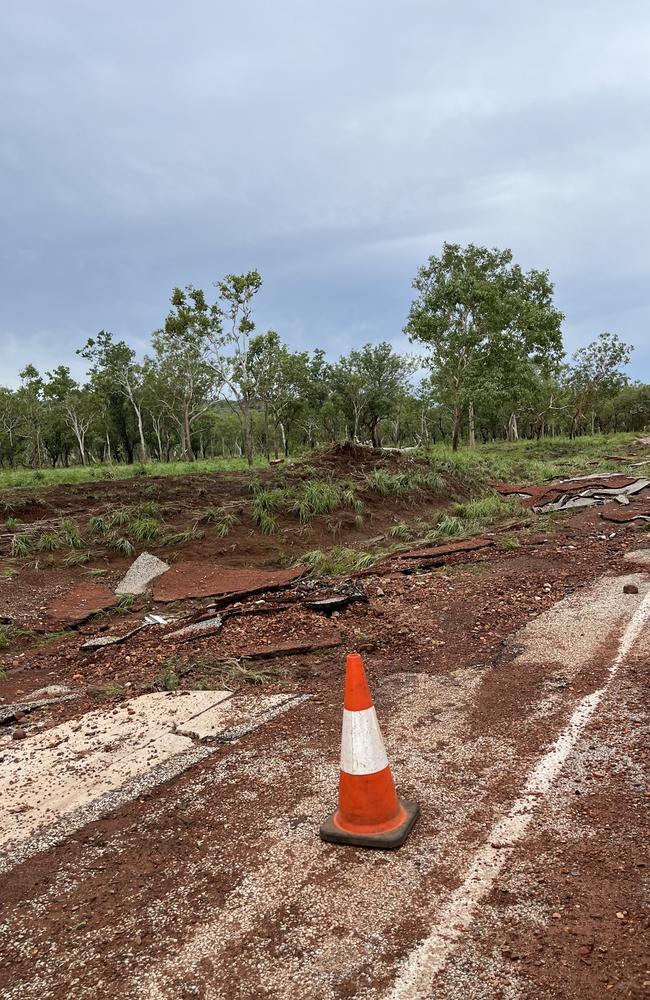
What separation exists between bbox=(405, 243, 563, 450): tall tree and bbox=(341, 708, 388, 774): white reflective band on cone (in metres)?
25.4

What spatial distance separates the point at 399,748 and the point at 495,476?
1586 cm

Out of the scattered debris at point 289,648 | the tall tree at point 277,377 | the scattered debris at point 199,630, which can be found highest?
the tall tree at point 277,377

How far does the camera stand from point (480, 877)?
2340 millimetres

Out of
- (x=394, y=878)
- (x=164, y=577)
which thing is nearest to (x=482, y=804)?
(x=394, y=878)

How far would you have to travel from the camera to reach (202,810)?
9.79 ft

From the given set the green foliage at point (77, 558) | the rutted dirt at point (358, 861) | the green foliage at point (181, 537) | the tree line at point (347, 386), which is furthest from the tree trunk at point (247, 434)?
the rutted dirt at point (358, 861)

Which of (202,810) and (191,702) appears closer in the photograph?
(202,810)

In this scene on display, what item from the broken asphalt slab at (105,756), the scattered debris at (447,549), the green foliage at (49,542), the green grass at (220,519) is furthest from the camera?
the green grass at (220,519)

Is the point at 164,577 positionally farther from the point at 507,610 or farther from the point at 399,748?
the point at 399,748

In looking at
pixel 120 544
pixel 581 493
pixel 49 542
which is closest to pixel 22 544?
pixel 49 542

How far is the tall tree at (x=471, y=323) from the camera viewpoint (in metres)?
27.2

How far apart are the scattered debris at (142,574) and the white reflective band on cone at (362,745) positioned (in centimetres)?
657

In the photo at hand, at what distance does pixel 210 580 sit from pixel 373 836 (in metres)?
6.77

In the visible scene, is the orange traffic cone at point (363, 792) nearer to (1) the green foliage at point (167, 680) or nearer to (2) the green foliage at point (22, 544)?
(1) the green foliage at point (167, 680)
